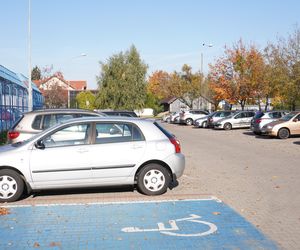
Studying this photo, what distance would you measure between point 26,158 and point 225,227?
379cm

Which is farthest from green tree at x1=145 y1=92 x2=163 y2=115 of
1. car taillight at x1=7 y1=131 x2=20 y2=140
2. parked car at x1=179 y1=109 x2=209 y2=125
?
car taillight at x1=7 y1=131 x2=20 y2=140

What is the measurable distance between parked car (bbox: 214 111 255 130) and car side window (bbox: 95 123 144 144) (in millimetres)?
26445

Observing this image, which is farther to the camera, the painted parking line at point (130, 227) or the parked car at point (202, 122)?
the parked car at point (202, 122)

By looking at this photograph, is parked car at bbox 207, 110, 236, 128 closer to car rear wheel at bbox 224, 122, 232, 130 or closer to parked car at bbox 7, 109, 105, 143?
car rear wheel at bbox 224, 122, 232, 130

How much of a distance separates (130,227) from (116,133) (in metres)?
2.51

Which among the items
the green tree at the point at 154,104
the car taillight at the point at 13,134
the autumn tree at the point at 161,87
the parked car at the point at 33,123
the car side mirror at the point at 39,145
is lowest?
the car side mirror at the point at 39,145

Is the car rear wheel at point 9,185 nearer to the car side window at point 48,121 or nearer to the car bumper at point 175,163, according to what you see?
the car bumper at point 175,163

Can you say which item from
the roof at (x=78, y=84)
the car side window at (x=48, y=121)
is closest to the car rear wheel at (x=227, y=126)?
the car side window at (x=48, y=121)

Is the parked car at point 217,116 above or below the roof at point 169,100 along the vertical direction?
below

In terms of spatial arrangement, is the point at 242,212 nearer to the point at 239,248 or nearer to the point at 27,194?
the point at 239,248

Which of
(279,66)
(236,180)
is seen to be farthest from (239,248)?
(279,66)

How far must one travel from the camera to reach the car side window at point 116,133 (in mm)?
8148

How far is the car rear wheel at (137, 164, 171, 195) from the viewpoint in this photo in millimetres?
8203

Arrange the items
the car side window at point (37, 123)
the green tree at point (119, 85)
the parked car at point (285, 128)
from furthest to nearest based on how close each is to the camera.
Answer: the green tree at point (119, 85)
the parked car at point (285, 128)
the car side window at point (37, 123)
